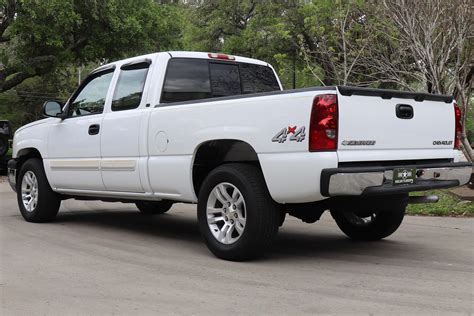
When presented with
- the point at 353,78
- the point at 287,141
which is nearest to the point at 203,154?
the point at 287,141

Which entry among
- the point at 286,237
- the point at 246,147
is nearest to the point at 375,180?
the point at 246,147

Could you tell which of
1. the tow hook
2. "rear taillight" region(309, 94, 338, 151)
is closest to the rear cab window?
"rear taillight" region(309, 94, 338, 151)

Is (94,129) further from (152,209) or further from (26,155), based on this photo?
(152,209)

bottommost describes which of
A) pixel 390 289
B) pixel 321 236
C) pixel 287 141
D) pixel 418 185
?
pixel 321 236

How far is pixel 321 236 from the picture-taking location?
24.0 feet

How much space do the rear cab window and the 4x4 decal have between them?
74.8 inches

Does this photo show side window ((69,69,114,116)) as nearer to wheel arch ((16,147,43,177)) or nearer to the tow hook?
wheel arch ((16,147,43,177))

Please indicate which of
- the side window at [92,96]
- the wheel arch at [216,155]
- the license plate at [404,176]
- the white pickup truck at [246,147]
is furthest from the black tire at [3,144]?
the license plate at [404,176]

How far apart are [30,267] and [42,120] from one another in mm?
3384

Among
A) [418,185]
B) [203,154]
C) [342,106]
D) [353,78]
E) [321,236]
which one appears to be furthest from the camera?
[353,78]

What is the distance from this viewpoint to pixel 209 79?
22.8ft

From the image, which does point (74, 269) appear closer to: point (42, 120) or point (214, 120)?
point (214, 120)

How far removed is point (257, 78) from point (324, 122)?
2724mm

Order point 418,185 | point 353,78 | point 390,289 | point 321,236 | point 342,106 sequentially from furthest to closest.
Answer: point 353,78 < point 321,236 < point 418,185 < point 342,106 < point 390,289
